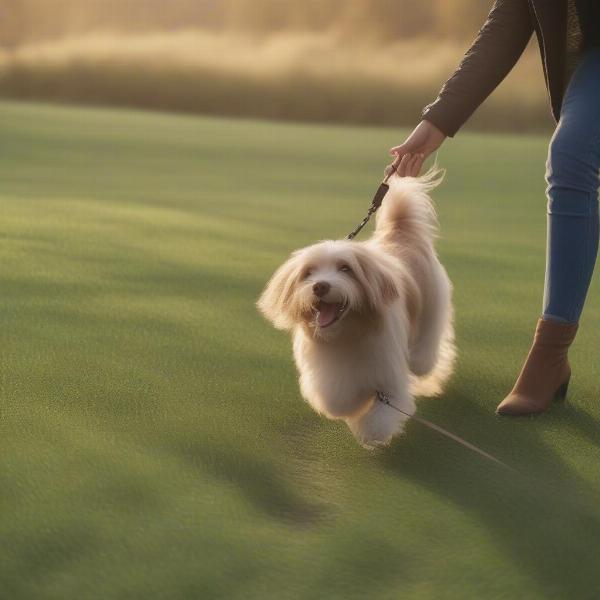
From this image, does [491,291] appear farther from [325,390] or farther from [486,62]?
[325,390]

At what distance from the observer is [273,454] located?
2.37 meters

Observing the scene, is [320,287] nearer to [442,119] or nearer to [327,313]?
[327,313]

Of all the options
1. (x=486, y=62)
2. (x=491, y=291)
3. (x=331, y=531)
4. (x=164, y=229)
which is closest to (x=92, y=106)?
(x=164, y=229)

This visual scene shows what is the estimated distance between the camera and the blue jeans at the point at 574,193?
258cm

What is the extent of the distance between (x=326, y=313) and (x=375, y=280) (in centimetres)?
14

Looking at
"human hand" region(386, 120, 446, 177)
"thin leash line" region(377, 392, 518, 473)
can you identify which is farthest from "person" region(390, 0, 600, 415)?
"human hand" region(386, 120, 446, 177)

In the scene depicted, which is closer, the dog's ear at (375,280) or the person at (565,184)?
the dog's ear at (375,280)

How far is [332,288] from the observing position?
240 cm

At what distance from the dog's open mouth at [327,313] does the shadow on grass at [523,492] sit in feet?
1.10

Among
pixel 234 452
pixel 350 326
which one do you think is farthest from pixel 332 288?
Result: pixel 234 452

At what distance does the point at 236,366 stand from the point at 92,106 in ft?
48.1

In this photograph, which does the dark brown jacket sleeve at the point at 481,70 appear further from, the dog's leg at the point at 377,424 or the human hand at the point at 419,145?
the dog's leg at the point at 377,424

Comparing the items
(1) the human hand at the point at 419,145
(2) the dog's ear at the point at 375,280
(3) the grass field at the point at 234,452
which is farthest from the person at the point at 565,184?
(2) the dog's ear at the point at 375,280

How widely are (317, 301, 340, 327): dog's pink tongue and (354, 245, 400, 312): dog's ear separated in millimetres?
87
